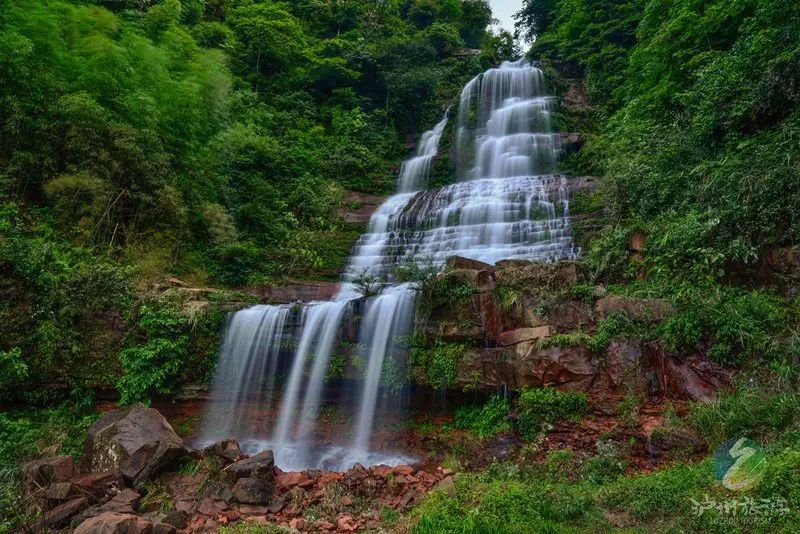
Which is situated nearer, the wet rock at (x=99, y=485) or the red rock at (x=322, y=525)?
the red rock at (x=322, y=525)

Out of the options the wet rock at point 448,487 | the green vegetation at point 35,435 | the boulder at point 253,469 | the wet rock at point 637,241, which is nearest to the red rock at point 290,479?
the boulder at point 253,469

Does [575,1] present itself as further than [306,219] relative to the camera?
Yes

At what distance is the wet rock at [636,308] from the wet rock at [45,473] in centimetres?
847

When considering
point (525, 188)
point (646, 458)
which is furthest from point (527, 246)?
point (646, 458)

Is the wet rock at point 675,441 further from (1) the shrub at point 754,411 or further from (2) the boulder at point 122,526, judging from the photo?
(2) the boulder at point 122,526

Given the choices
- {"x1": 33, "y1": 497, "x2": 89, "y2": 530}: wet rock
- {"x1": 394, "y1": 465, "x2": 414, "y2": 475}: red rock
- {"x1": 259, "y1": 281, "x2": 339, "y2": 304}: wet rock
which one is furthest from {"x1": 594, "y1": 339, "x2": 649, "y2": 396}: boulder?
{"x1": 259, "y1": 281, "x2": 339, "y2": 304}: wet rock

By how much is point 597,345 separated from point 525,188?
840 cm

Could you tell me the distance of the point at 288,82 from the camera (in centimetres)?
2320

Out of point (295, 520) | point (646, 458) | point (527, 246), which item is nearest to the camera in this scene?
point (295, 520)

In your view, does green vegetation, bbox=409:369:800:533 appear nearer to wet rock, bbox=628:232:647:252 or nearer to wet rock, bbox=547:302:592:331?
wet rock, bbox=547:302:592:331

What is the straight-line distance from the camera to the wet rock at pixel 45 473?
6.01m

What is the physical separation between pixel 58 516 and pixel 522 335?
22.3 feet

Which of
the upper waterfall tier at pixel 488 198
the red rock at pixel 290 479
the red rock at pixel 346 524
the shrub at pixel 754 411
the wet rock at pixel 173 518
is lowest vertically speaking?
the wet rock at pixel 173 518

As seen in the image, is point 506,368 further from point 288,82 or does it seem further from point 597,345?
point 288,82
